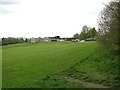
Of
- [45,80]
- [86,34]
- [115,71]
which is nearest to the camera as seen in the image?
[45,80]

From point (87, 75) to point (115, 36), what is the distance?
3168 millimetres

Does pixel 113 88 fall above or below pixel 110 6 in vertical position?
below

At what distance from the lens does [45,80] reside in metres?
16.5

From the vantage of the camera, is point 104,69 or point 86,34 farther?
point 86,34

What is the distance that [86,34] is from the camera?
12038 centimetres

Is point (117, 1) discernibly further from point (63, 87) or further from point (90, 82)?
point (63, 87)

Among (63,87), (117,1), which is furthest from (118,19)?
(63,87)

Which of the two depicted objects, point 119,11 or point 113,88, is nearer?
point 113,88

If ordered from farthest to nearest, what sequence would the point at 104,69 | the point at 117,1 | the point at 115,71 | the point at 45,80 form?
the point at 104,69 < the point at 115,71 < the point at 117,1 < the point at 45,80

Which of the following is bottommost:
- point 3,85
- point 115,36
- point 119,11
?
point 3,85

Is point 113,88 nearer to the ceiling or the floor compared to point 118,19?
nearer to the floor

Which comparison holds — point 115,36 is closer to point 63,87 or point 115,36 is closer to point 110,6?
point 110,6

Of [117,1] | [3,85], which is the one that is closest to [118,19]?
[117,1]

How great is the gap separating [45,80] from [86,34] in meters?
105
